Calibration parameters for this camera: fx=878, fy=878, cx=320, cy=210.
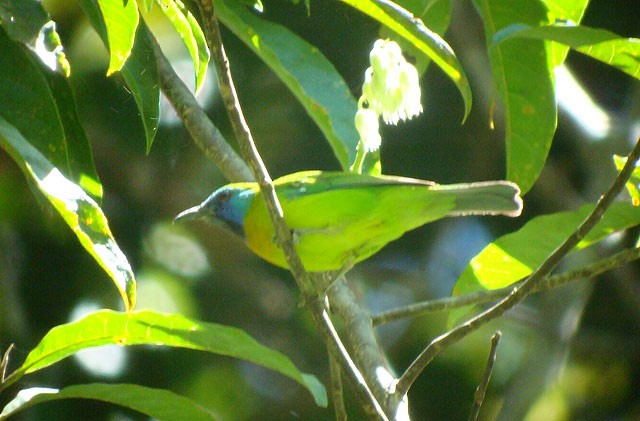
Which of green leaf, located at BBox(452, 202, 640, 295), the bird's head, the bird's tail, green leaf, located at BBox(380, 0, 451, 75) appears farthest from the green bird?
green leaf, located at BBox(380, 0, 451, 75)

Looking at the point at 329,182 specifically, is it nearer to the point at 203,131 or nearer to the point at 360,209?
the point at 360,209

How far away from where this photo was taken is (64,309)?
18.0 feet

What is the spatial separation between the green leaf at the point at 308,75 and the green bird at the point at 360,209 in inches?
5.3

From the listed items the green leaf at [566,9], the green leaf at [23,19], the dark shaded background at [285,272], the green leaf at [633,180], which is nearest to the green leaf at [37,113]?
the green leaf at [23,19]

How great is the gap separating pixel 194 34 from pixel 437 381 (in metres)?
4.07

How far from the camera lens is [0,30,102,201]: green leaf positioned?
2.72 metres

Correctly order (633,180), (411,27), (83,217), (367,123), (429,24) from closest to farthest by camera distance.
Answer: (83,217) → (411,27) → (367,123) → (633,180) → (429,24)

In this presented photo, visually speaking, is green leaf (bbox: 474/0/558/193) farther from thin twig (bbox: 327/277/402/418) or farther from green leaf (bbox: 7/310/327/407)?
green leaf (bbox: 7/310/327/407)

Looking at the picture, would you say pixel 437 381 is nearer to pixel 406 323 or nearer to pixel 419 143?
pixel 406 323

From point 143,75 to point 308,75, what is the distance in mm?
721

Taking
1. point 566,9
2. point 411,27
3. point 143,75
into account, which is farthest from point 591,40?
point 143,75

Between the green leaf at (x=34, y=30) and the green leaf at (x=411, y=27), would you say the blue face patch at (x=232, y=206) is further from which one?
the green leaf at (x=34, y=30)

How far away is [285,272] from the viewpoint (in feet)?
20.4

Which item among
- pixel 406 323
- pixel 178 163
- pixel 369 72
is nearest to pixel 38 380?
pixel 178 163
